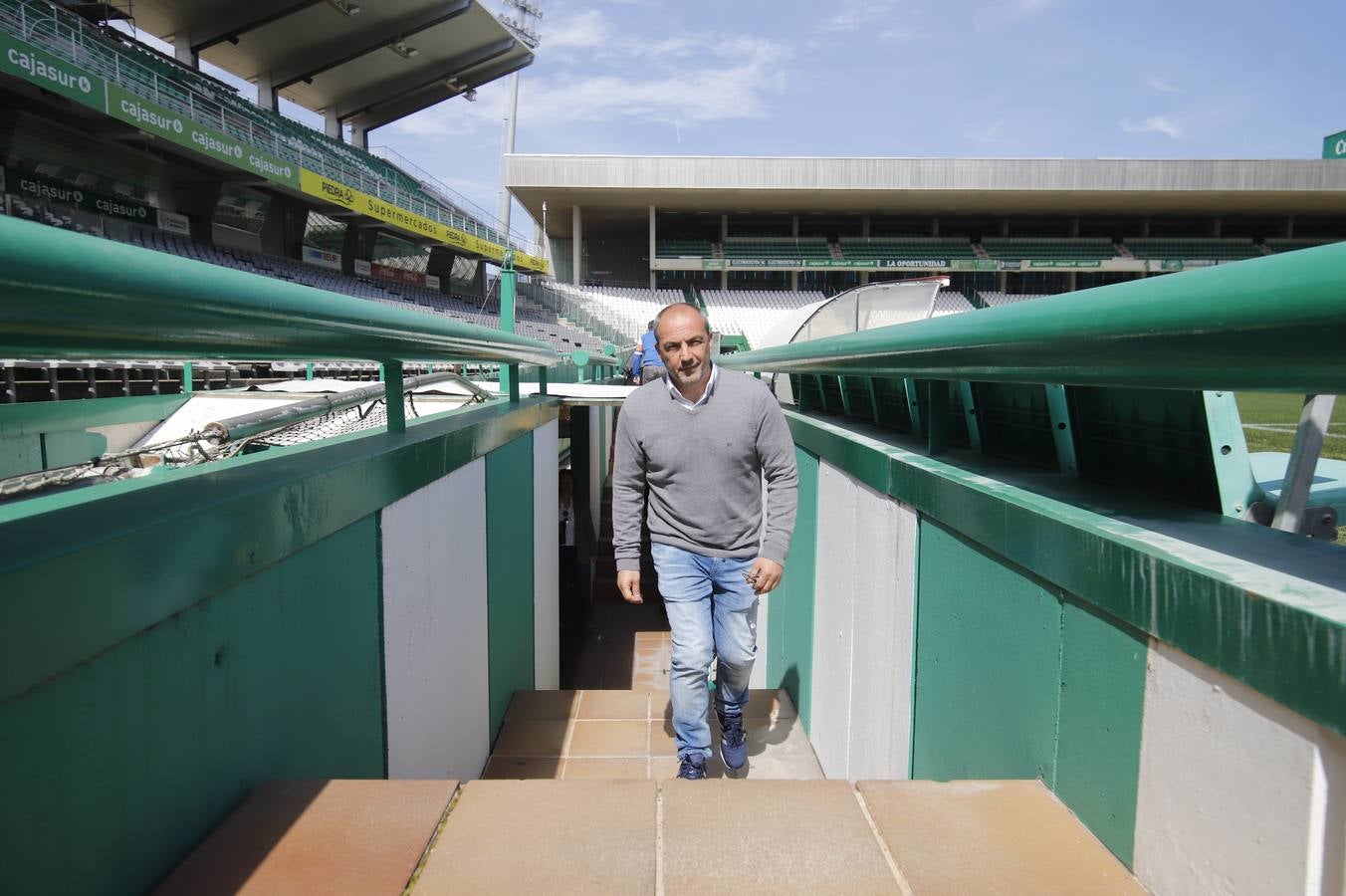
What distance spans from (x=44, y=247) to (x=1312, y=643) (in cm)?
140

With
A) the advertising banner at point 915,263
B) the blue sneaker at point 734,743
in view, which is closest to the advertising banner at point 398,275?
the advertising banner at point 915,263

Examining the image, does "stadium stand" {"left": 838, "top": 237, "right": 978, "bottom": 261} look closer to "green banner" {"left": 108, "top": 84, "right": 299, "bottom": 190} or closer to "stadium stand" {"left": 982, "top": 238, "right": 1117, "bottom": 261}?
"stadium stand" {"left": 982, "top": 238, "right": 1117, "bottom": 261}

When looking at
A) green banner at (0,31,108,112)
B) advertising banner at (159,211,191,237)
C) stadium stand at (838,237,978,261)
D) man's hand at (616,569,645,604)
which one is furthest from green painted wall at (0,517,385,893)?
stadium stand at (838,237,978,261)

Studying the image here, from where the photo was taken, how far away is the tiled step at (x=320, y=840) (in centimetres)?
115

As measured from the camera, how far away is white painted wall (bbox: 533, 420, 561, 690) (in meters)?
5.00

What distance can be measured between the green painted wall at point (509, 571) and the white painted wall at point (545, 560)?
0.73 feet

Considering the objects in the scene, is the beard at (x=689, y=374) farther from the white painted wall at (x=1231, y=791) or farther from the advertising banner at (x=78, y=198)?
the advertising banner at (x=78, y=198)

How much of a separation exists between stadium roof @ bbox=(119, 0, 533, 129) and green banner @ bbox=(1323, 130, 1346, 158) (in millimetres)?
40275

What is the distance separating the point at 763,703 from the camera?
13.3ft

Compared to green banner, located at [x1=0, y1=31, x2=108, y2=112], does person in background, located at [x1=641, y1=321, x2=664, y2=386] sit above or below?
below

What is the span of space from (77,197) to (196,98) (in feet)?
15.2

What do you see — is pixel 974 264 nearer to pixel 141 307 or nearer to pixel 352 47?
pixel 352 47

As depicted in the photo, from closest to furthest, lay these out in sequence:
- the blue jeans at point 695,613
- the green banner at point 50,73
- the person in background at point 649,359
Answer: the blue jeans at point 695,613, the person in background at point 649,359, the green banner at point 50,73

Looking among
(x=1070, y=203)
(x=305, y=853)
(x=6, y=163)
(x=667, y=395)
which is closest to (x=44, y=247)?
(x=305, y=853)
